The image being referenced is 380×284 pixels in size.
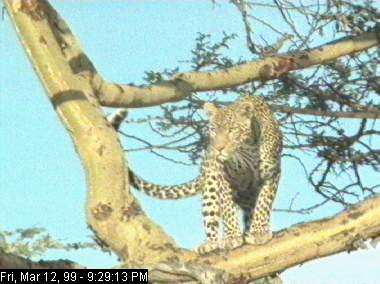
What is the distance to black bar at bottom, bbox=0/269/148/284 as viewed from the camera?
15.0ft

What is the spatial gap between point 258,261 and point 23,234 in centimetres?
508

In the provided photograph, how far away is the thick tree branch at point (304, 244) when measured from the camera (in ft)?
15.8

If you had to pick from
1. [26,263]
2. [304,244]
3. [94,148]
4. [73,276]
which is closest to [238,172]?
[94,148]

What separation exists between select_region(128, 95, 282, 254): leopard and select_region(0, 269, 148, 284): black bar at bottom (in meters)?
2.17

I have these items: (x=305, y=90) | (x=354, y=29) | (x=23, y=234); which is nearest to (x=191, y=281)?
(x=354, y=29)

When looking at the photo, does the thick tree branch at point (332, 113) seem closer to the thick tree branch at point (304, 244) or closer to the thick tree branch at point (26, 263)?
the thick tree branch at point (304, 244)

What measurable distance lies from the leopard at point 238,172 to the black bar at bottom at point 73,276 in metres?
2.17

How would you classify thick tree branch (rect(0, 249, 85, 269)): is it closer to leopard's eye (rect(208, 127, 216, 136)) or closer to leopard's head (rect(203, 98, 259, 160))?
leopard's head (rect(203, 98, 259, 160))

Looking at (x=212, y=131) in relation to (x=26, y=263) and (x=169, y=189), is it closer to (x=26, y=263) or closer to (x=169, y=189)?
(x=169, y=189)

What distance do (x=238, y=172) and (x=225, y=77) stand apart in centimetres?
112

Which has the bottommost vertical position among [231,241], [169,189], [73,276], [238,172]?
[73,276]

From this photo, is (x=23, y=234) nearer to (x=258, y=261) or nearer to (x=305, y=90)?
(x=305, y=90)

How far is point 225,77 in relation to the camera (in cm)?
648

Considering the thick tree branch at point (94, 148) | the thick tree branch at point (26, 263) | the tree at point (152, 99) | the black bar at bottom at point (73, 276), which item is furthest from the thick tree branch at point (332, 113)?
the thick tree branch at point (26, 263)
